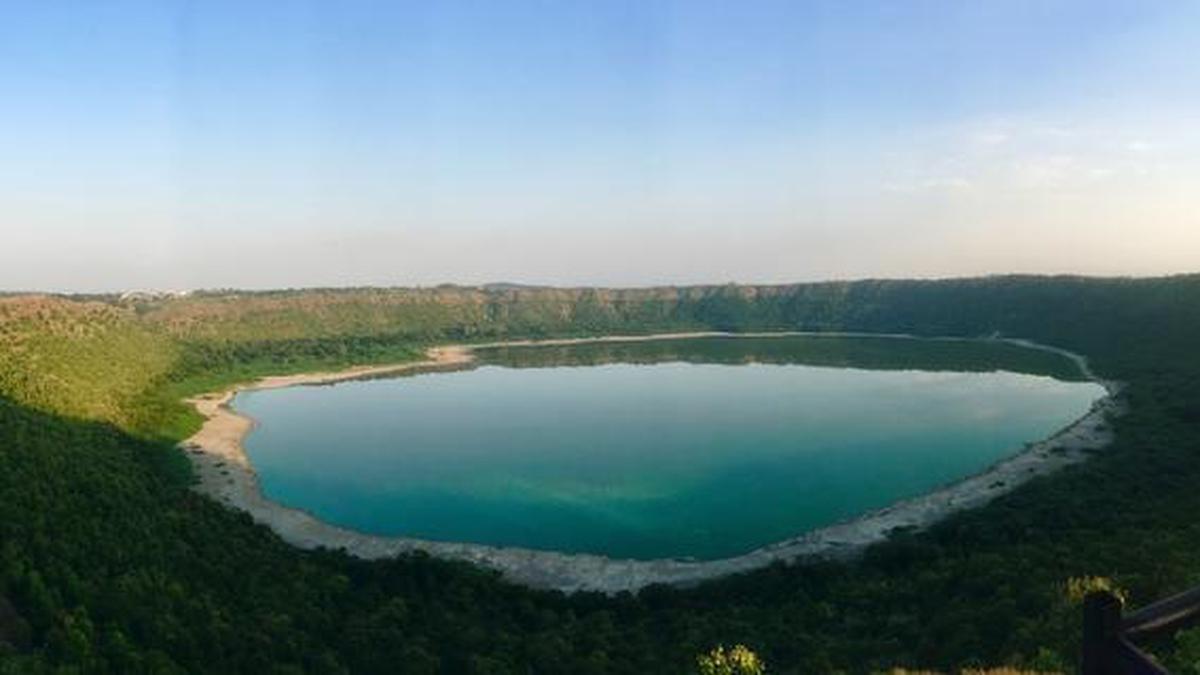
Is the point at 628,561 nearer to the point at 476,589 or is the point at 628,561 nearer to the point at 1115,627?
the point at 476,589

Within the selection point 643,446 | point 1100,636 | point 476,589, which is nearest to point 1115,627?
point 1100,636

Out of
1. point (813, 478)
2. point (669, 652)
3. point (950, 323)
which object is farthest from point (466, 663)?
point (950, 323)

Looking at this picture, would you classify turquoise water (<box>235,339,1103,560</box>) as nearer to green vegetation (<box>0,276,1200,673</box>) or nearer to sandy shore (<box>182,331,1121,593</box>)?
sandy shore (<box>182,331,1121,593</box>)

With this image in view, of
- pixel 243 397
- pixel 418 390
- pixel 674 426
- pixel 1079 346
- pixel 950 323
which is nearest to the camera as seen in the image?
pixel 674 426

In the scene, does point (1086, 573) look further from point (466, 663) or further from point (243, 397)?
point (243, 397)

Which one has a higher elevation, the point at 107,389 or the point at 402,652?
the point at 107,389

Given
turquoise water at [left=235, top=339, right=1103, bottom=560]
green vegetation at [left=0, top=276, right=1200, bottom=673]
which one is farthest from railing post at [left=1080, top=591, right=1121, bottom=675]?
turquoise water at [left=235, top=339, right=1103, bottom=560]

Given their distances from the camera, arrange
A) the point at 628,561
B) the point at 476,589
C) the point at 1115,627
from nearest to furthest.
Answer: the point at 1115,627
the point at 476,589
the point at 628,561
